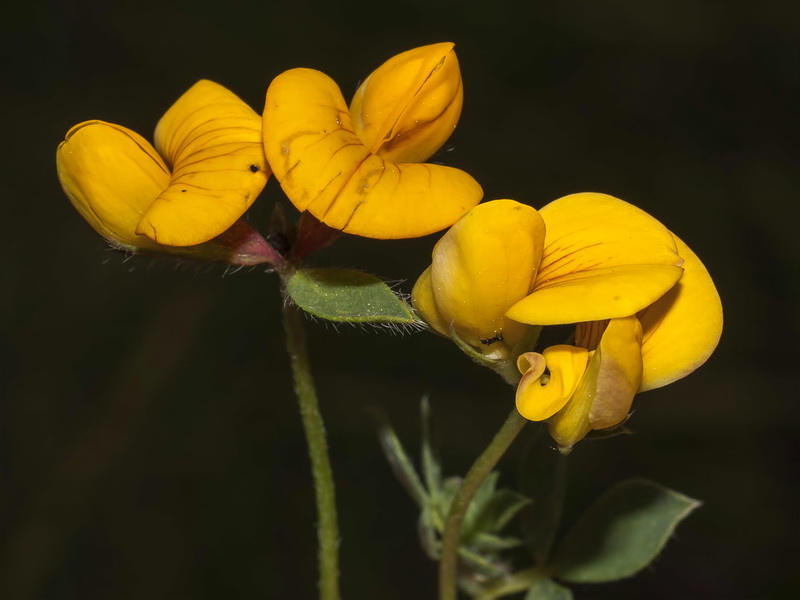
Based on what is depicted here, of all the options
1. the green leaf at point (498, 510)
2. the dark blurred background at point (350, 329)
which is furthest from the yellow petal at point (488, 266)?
the dark blurred background at point (350, 329)

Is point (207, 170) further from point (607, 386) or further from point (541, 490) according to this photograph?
point (541, 490)

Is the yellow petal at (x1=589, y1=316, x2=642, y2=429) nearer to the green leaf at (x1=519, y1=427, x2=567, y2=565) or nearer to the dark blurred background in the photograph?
the green leaf at (x1=519, y1=427, x2=567, y2=565)

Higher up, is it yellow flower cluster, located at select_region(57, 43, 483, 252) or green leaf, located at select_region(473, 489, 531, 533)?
yellow flower cluster, located at select_region(57, 43, 483, 252)

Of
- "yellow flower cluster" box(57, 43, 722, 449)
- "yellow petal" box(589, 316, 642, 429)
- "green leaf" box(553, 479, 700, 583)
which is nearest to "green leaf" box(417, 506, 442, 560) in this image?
"green leaf" box(553, 479, 700, 583)

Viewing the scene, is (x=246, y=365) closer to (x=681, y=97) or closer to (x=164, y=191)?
(x=681, y=97)

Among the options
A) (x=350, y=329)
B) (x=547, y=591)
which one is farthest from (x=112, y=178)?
(x=350, y=329)

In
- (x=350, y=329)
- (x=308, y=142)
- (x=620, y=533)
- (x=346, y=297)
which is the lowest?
(x=350, y=329)

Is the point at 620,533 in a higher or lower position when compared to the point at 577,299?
lower
